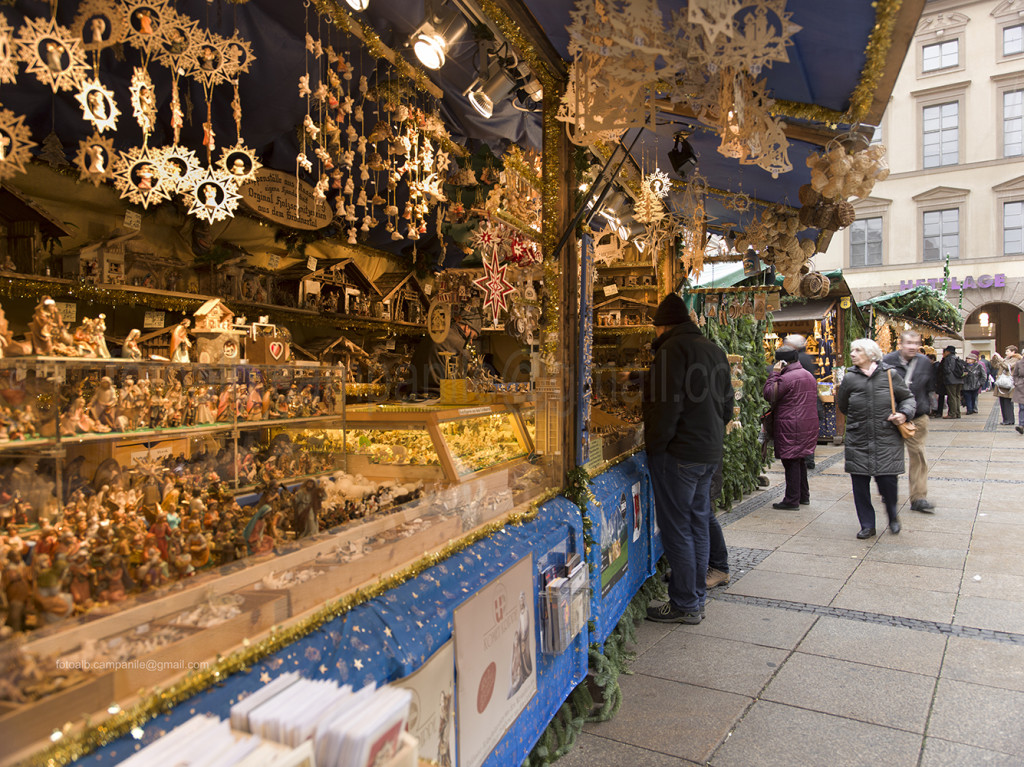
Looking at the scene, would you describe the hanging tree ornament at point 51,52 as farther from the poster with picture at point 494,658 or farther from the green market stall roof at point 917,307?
the green market stall roof at point 917,307

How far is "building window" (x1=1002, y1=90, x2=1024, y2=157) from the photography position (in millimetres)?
28922

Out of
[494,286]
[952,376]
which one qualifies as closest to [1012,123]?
[952,376]

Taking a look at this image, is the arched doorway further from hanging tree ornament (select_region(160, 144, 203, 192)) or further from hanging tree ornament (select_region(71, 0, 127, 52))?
hanging tree ornament (select_region(71, 0, 127, 52))

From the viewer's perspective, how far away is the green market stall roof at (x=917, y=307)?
16484 millimetres

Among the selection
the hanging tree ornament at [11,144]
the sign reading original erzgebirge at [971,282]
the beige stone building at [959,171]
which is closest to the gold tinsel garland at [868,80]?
the hanging tree ornament at [11,144]

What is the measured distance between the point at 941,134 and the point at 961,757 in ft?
119

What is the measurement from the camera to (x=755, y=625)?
14.0 ft

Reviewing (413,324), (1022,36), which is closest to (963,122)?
(1022,36)

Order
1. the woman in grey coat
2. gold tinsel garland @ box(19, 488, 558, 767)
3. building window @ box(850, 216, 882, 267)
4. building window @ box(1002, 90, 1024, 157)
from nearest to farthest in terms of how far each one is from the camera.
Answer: gold tinsel garland @ box(19, 488, 558, 767) → the woman in grey coat → building window @ box(1002, 90, 1024, 157) → building window @ box(850, 216, 882, 267)

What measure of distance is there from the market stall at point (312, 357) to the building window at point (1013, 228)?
104ft

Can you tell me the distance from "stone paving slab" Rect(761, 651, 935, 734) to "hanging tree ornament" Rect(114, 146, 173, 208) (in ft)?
12.1

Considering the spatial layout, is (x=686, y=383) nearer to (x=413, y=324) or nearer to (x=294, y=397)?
(x=294, y=397)

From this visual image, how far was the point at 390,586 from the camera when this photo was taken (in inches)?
78.5

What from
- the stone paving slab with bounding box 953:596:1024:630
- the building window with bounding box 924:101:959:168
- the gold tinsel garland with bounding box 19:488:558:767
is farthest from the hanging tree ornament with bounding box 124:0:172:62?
the building window with bounding box 924:101:959:168
